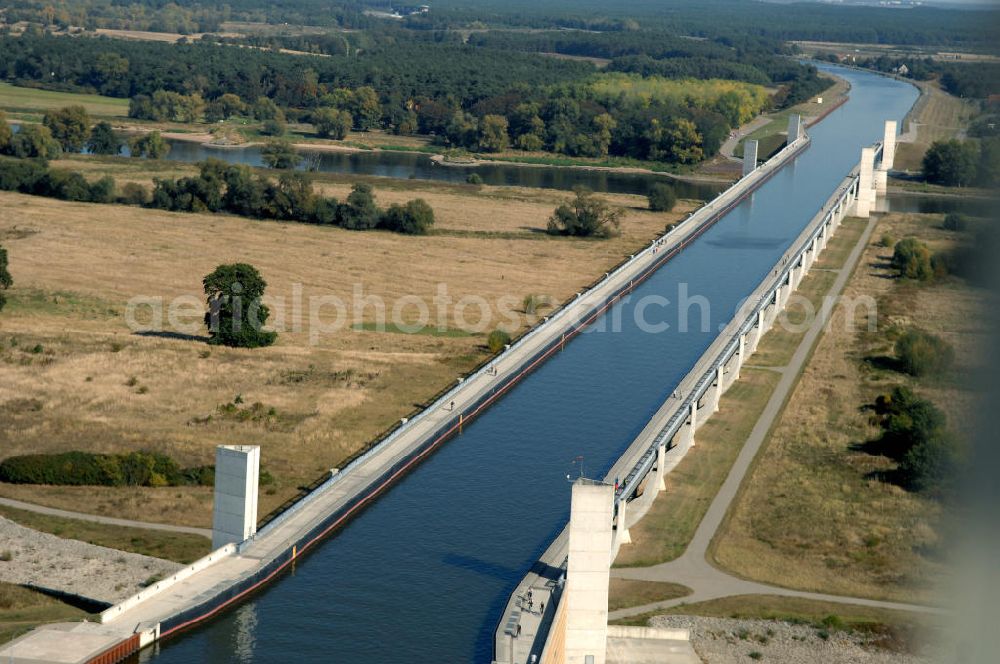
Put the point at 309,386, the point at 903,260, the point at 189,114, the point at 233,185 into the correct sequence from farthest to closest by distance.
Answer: the point at 189,114 → the point at 233,185 → the point at 903,260 → the point at 309,386

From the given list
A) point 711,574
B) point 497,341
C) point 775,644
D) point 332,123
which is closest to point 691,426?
point 711,574

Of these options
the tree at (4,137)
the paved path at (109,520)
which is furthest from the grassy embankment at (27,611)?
the tree at (4,137)

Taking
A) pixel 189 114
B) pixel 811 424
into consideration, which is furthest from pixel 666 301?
pixel 189 114

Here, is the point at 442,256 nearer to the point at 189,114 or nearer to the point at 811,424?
the point at 811,424

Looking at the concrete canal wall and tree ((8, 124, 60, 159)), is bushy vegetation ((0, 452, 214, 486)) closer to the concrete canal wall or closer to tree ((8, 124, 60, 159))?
the concrete canal wall

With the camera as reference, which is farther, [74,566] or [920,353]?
[920,353]

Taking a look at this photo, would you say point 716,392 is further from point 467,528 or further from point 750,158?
point 750,158

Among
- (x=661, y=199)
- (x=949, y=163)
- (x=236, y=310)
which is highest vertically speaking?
(x=949, y=163)
